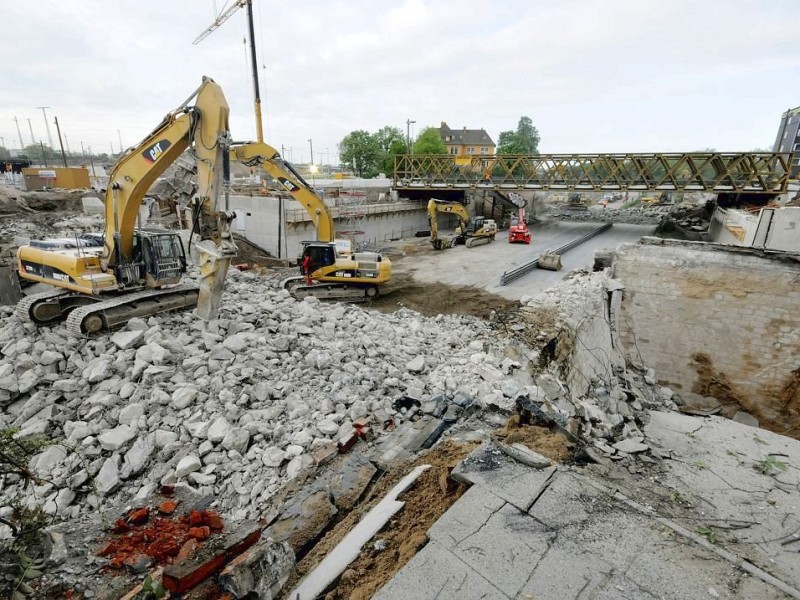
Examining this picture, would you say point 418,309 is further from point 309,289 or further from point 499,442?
point 499,442

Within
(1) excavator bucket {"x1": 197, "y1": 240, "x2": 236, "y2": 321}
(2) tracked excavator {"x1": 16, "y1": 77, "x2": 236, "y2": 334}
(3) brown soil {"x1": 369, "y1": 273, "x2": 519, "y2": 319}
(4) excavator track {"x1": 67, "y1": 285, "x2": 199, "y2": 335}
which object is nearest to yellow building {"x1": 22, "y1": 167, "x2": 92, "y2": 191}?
(2) tracked excavator {"x1": 16, "y1": 77, "x2": 236, "y2": 334}

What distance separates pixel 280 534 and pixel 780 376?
15.3 meters

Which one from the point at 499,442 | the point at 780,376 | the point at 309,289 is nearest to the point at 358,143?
the point at 309,289

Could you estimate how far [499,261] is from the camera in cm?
1886

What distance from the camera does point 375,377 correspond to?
6.84m

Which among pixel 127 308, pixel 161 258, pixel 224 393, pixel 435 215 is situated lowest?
pixel 224 393

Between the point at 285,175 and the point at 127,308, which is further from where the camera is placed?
the point at 285,175

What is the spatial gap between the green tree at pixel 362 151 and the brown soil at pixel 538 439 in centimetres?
5059

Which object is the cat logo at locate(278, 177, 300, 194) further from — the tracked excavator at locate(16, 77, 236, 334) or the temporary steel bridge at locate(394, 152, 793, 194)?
the temporary steel bridge at locate(394, 152, 793, 194)

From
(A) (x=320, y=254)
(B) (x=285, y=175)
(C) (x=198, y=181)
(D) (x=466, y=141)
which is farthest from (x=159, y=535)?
(D) (x=466, y=141)

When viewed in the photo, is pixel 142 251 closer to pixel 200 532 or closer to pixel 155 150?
pixel 155 150

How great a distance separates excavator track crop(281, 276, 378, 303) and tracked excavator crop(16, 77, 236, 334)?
3417 millimetres

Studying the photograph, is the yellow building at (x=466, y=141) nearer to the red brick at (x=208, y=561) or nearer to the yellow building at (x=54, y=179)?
the yellow building at (x=54, y=179)

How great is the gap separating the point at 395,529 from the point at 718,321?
1353 centimetres
